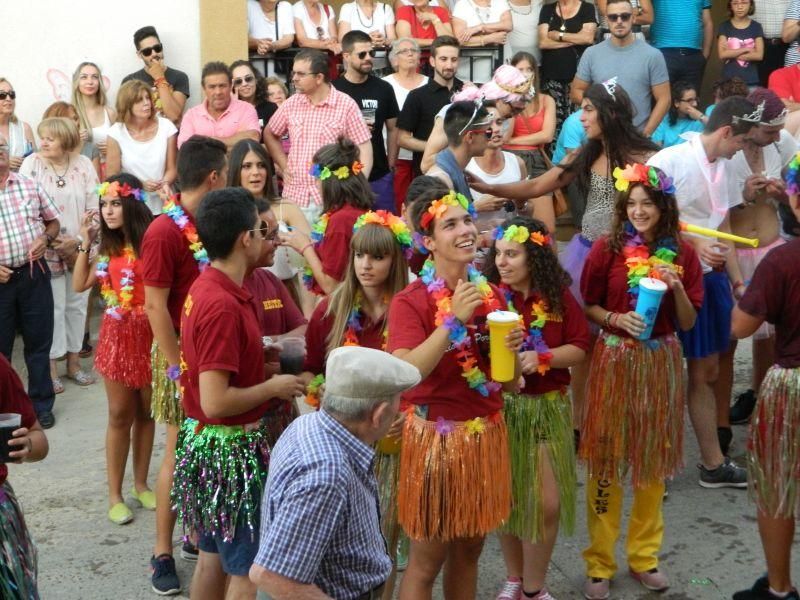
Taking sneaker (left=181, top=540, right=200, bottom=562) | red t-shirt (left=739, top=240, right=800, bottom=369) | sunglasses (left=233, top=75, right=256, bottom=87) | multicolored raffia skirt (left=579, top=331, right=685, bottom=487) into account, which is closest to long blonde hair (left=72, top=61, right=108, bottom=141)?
sunglasses (left=233, top=75, right=256, bottom=87)

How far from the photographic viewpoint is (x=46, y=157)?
770 centimetres

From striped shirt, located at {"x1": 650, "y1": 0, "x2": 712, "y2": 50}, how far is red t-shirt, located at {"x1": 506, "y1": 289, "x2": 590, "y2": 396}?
6.16 meters

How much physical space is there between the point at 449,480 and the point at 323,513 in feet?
4.38

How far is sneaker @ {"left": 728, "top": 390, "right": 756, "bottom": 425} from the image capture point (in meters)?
6.89

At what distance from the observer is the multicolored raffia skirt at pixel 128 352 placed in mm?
5422

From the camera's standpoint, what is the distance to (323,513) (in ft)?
9.00

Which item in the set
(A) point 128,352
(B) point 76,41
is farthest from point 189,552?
(B) point 76,41

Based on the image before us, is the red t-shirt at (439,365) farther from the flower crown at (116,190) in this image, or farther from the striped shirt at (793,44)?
the striped shirt at (793,44)

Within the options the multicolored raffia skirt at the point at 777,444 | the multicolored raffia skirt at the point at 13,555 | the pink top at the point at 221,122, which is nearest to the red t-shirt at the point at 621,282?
the multicolored raffia skirt at the point at 777,444

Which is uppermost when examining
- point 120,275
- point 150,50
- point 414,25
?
point 414,25

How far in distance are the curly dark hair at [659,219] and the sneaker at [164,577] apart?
8.34 feet

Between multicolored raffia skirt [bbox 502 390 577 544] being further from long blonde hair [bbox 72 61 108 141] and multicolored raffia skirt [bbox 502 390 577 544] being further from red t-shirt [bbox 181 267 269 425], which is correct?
long blonde hair [bbox 72 61 108 141]

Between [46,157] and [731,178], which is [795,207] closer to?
[731,178]

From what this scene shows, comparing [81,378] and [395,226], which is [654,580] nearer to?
[395,226]
